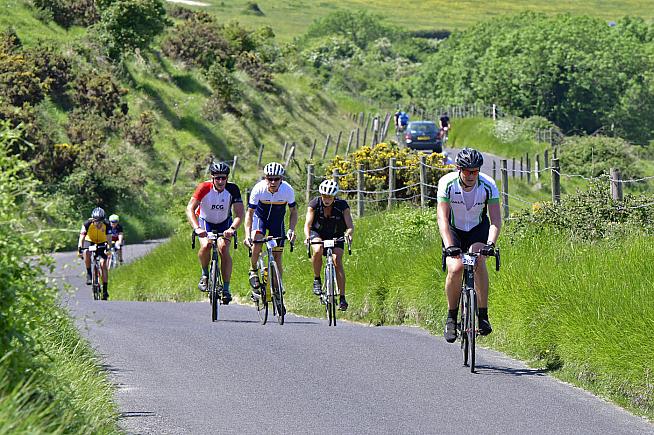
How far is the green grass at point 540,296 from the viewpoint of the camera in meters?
11.6

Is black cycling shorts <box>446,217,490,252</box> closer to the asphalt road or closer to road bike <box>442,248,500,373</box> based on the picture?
road bike <box>442,248,500,373</box>

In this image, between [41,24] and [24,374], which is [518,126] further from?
[24,374]

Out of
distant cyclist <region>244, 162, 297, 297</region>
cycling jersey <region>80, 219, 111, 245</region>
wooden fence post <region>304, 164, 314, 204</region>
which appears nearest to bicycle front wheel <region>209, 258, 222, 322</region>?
distant cyclist <region>244, 162, 297, 297</region>

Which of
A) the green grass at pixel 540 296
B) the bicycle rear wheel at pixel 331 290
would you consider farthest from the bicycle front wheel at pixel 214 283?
the green grass at pixel 540 296

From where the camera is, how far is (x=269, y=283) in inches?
686

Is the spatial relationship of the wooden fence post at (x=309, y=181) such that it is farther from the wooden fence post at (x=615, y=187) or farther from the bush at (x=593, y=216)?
the wooden fence post at (x=615, y=187)

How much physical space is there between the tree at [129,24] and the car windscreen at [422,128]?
12236 millimetres

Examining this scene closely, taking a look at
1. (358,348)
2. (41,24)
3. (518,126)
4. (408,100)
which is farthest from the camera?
(408,100)

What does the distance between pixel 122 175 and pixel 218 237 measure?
1231 inches

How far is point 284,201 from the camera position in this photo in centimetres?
1736

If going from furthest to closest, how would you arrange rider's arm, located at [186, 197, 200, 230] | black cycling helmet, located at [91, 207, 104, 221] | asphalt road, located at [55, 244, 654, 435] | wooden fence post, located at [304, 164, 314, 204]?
wooden fence post, located at [304, 164, 314, 204] < black cycling helmet, located at [91, 207, 104, 221] < rider's arm, located at [186, 197, 200, 230] < asphalt road, located at [55, 244, 654, 435]

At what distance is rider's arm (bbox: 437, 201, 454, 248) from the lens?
12.4m

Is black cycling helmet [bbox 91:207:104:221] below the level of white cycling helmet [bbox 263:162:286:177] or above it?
below

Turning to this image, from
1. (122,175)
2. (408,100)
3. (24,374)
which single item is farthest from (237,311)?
(408,100)
